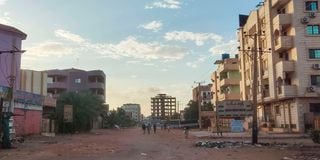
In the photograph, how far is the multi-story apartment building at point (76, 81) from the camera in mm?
119125

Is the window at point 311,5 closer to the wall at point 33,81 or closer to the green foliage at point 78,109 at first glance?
the wall at point 33,81

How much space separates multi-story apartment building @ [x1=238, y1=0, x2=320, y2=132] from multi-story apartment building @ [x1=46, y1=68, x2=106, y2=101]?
218 ft

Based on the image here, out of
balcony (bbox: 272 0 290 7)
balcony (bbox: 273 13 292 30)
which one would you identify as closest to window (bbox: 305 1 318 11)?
balcony (bbox: 273 13 292 30)

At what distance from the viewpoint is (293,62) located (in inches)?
2179

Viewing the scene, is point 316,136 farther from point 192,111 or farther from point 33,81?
point 192,111

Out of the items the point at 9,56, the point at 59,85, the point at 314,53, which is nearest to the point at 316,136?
the point at 314,53

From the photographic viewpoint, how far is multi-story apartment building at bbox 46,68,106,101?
391 ft

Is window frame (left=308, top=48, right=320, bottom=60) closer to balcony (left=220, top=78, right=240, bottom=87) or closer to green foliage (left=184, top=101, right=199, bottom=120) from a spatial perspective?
balcony (left=220, top=78, right=240, bottom=87)

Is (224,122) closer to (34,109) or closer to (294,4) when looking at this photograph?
(294,4)

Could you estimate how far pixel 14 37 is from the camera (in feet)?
158

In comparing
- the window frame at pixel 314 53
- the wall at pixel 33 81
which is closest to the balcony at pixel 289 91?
the window frame at pixel 314 53

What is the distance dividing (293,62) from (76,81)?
76132 mm

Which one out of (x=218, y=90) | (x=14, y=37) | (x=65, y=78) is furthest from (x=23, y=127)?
(x=65, y=78)

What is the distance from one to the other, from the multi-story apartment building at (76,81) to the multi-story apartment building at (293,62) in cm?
6645
